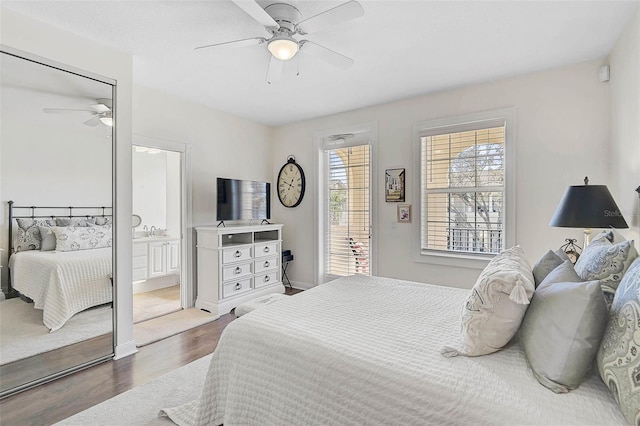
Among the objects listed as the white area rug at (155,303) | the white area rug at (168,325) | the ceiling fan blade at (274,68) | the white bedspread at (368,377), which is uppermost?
the ceiling fan blade at (274,68)

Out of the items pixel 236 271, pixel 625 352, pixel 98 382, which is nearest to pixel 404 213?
pixel 236 271

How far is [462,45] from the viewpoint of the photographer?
2.57m

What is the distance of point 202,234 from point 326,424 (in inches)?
124

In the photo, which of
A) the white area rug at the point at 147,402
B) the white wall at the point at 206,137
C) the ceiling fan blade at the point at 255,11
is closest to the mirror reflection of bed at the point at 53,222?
the white area rug at the point at 147,402

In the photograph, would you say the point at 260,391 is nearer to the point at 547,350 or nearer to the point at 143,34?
the point at 547,350

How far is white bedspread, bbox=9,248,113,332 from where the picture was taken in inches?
89.8

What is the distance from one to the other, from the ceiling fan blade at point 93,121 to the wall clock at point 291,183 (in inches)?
107

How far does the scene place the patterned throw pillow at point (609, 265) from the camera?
1319 mm

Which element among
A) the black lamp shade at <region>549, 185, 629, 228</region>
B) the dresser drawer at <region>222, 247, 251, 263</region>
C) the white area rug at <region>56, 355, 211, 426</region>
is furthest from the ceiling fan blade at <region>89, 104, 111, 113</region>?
the black lamp shade at <region>549, 185, 629, 228</region>

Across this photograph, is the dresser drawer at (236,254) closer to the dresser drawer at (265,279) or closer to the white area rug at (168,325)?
the dresser drawer at (265,279)

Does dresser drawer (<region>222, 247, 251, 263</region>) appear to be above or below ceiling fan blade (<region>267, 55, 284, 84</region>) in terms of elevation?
below

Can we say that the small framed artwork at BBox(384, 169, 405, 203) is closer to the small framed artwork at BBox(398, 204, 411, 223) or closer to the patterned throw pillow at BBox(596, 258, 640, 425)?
the small framed artwork at BBox(398, 204, 411, 223)

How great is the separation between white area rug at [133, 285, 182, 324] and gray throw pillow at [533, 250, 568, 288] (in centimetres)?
375

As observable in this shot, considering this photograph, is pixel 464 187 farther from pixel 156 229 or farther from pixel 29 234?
pixel 156 229
